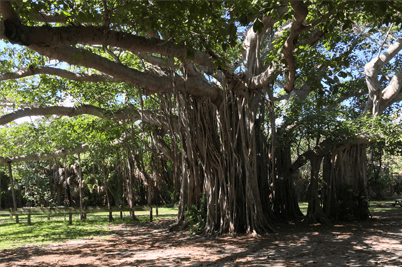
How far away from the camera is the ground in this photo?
13.8 ft

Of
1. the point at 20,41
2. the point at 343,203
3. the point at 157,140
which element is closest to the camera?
the point at 20,41

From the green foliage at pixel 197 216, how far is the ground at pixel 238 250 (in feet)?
0.78

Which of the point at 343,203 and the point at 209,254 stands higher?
the point at 343,203

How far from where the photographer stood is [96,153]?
10008mm

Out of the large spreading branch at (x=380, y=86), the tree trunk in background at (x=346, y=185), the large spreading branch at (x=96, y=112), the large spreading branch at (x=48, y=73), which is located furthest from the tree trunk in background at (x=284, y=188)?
the large spreading branch at (x=48, y=73)

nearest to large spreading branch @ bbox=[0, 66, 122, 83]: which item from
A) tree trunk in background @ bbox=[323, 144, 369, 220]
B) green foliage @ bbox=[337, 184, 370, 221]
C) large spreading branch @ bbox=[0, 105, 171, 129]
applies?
large spreading branch @ bbox=[0, 105, 171, 129]

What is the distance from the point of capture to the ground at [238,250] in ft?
13.8

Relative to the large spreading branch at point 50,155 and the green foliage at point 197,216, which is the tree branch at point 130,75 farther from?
the large spreading branch at point 50,155

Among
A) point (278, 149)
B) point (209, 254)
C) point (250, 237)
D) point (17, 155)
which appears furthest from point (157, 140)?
point (17, 155)

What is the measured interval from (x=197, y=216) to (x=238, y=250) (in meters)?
2.00

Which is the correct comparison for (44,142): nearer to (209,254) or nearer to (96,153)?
(96,153)

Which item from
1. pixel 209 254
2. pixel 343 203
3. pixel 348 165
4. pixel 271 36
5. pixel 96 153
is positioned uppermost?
pixel 271 36

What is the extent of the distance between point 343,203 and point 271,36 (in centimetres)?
495

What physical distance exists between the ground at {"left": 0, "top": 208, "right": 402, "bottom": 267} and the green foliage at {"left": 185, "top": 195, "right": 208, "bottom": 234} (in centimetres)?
24
